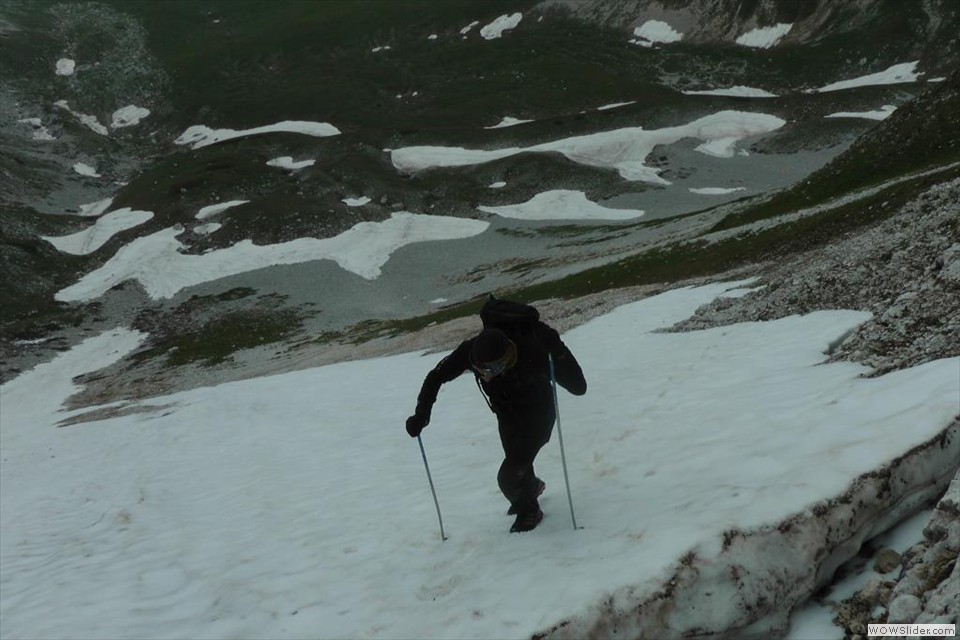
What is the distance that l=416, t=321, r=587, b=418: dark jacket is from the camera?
7801 mm

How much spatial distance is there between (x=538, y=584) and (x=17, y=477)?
2699 cm

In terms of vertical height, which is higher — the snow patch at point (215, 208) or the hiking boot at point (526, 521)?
the snow patch at point (215, 208)

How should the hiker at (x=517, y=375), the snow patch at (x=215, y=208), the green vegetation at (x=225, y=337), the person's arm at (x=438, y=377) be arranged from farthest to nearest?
1. the snow patch at (x=215, y=208)
2. the green vegetation at (x=225, y=337)
3. the person's arm at (x=438, y=377)
4. the hiker at (x=517, y=375)

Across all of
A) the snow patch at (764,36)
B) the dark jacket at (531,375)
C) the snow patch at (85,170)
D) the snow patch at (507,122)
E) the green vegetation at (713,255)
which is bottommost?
the green vegetation at (713,255)

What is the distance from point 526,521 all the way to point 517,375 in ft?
7.28

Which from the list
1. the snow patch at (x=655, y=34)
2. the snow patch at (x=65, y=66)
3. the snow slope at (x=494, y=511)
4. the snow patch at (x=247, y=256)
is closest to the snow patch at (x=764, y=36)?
the snow patch at (x=655, y=34)

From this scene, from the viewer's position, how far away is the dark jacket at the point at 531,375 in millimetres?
7801

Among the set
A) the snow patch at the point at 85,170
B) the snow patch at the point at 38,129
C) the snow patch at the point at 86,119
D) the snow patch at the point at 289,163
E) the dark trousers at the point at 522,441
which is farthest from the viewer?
the snow patch at the point at 86,119

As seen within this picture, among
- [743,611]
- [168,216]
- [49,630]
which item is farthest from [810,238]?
[168,216]

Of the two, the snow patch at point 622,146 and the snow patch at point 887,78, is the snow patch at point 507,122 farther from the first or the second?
the snow patch at point 887,78

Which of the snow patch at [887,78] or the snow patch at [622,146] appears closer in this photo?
the snow patch at [622,146]

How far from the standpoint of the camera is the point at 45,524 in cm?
1792

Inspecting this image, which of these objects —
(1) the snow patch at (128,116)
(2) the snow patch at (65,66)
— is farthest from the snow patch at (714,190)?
(2) the snow patch at (65,66)

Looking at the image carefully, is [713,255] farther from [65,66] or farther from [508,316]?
[65,66]
